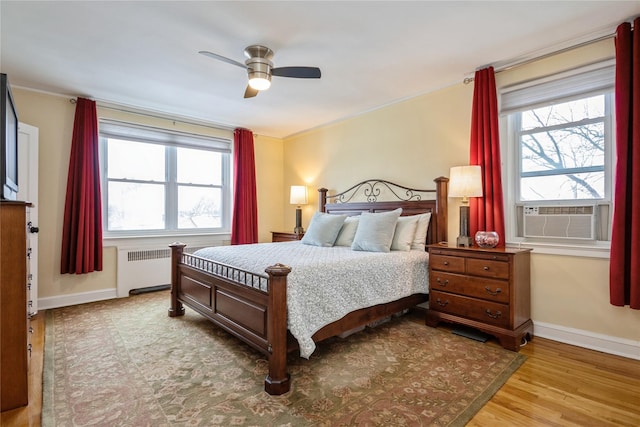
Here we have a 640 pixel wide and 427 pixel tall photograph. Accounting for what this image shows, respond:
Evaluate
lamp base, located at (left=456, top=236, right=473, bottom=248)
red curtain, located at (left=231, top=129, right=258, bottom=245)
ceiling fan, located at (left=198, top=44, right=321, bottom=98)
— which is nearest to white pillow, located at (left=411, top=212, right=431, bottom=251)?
lamp base, located at (left=456, top=236, right=473, bottom=248)

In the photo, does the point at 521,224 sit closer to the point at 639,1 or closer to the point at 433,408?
the point at 639,1

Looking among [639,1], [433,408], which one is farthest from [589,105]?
[433,408]

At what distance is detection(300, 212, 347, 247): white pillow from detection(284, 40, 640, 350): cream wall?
3.24ft

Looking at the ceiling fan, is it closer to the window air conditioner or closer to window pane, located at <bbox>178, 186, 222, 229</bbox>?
the window air conditioner

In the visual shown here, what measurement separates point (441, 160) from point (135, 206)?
4.19 meters

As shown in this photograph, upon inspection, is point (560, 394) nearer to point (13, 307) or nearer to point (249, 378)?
point (249, 378)

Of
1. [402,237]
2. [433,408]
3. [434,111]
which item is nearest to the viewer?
[433,408]

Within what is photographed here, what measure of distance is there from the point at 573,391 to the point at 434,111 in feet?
9.42

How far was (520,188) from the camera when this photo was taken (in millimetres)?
3031

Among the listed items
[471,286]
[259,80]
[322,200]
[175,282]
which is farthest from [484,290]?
[175,282]

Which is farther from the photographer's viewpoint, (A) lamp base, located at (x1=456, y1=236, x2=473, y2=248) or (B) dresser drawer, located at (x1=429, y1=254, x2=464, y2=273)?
(A) lamp base, located at (x1=456, y1=236, x2=473, y2=248)

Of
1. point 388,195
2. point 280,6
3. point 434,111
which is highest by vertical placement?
point 280,6

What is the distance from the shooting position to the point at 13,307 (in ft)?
5.82

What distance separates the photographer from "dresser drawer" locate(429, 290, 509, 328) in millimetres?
2575
